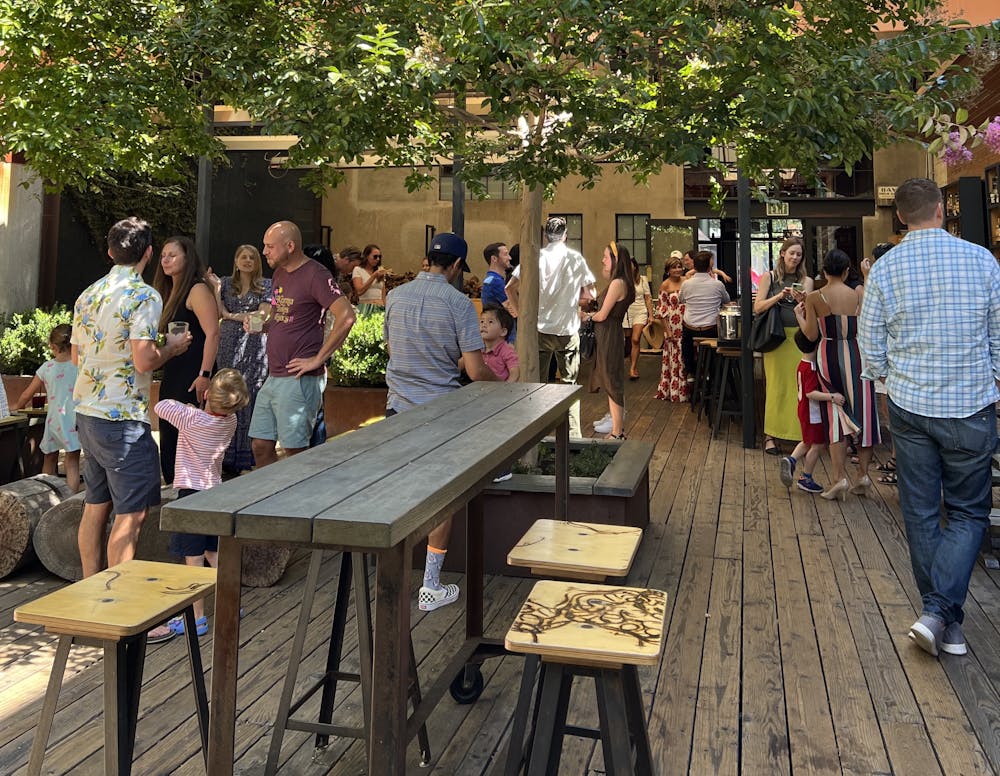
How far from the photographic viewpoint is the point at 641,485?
16.3ft

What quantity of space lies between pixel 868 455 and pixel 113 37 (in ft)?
17.2

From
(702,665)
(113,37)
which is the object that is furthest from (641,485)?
(113,37)

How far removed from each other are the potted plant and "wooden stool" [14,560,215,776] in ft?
16.5

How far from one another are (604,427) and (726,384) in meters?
1.51

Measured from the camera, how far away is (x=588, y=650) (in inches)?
70.6

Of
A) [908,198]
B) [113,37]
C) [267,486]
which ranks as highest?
[113,37]

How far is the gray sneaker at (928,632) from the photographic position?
331 centimetres

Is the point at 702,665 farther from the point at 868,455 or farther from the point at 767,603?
the point at 868,455

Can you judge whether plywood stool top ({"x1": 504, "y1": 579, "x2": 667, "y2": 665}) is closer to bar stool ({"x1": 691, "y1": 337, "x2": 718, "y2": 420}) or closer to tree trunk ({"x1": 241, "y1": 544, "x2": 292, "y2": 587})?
tree trunk ({"x1": 241, "y1": 544, "x2": 292, "y2": 587})

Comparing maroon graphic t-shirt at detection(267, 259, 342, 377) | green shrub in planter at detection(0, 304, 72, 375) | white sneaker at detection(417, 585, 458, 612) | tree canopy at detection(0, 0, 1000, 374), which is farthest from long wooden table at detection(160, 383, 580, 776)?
green shrub in planter at detection(0, 304, 72, 375)

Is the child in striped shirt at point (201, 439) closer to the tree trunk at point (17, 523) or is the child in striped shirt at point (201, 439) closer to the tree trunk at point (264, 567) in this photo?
the tree trunk at point (264, 567)

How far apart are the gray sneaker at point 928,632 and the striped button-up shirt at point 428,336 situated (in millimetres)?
1973

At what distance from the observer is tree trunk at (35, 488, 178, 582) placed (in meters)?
4.16

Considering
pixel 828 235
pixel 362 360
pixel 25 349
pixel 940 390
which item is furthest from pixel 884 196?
pixel 940 390
